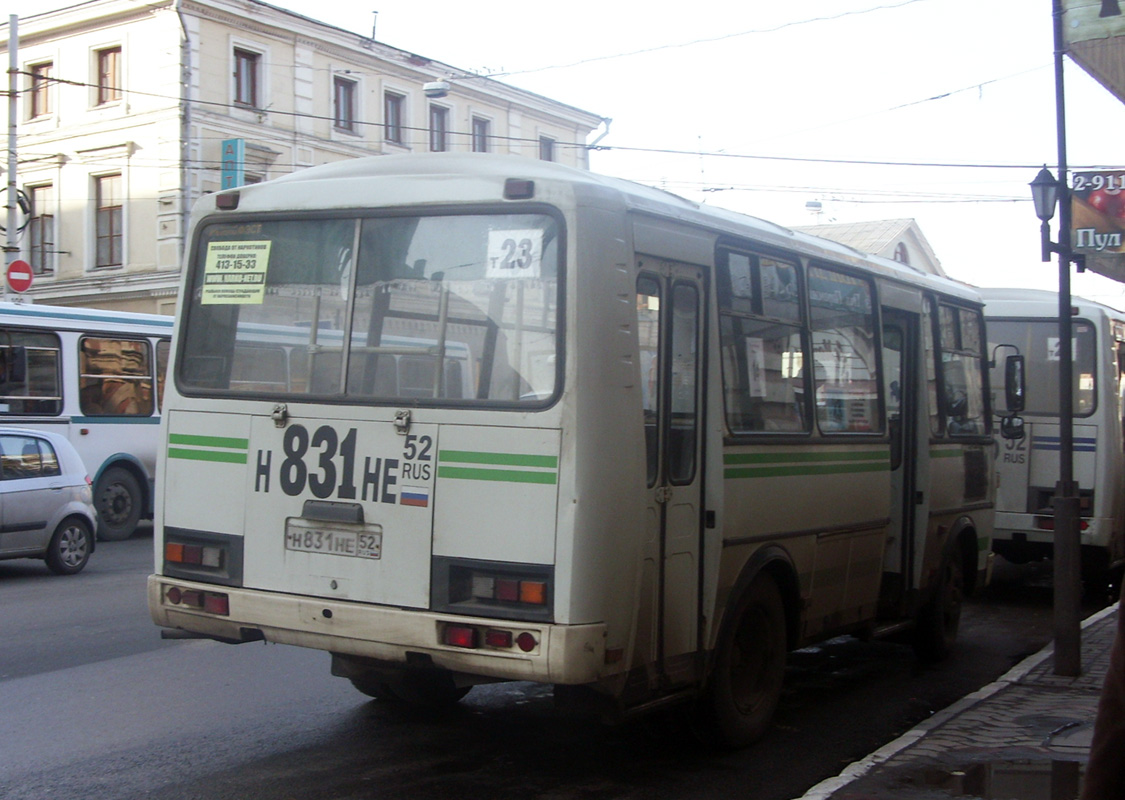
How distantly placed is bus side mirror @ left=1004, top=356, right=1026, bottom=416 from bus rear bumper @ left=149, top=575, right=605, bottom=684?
6.49m

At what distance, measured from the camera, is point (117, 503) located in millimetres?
17031

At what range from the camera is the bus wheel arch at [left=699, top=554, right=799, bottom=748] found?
633 cm

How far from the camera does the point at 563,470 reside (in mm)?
5184

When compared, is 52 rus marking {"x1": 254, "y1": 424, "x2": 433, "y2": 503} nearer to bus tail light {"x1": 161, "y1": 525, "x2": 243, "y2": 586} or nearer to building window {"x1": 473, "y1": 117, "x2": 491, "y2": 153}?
bus tail light {"x1": 161, "y1": 525, "x2": 243, "y2": 586}

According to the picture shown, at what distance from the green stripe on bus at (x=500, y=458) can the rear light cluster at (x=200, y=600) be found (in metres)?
1.31

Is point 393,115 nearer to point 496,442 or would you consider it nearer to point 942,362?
point 942,362

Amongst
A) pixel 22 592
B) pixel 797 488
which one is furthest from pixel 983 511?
pixel 22 592

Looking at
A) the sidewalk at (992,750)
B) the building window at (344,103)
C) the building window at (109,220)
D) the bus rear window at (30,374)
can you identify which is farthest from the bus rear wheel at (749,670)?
the building window at (344,103)

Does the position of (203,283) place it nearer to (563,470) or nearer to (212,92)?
(563,470)

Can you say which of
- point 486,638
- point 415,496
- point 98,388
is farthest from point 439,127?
point 486,638

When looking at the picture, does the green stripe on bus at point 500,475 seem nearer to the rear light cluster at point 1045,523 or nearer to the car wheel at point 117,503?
the rear light cluster at point 1045,523

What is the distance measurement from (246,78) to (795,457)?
3201 cm

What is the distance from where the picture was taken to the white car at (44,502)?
12.4 m

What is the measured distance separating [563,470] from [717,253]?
1.76 m
